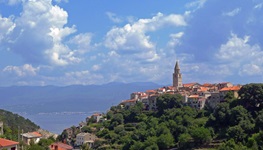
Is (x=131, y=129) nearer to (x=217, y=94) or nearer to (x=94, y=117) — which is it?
(x=217, y=94)

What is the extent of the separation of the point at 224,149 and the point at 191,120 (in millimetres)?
13261

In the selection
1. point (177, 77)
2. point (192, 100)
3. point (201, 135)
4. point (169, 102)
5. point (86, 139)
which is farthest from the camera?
point (177, 77)

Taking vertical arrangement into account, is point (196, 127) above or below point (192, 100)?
below

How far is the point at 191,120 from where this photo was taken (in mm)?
48031

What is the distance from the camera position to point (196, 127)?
45.6 m

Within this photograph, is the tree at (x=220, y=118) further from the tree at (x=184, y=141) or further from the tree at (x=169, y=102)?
the tree at (x=169, y=102)

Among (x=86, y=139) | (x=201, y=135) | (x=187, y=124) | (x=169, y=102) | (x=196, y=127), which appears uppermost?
(x=169, y=102)

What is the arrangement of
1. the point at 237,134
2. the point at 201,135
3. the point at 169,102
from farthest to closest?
the point at 169,102, the point at 201,135, the point at 237,134

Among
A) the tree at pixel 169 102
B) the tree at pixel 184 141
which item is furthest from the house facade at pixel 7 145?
the tree at pixel 169 102

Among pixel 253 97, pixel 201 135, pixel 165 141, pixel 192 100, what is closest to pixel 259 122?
pixel 253 97

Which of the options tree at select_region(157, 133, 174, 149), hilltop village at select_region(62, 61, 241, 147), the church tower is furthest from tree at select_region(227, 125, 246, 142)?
the church tower

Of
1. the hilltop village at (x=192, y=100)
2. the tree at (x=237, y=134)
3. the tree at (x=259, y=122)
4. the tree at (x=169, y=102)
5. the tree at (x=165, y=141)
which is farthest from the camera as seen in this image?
the tree at (x=169, y=102)

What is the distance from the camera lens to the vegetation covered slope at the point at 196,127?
40.0 metres

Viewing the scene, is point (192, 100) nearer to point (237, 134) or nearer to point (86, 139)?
point (86, 139)
